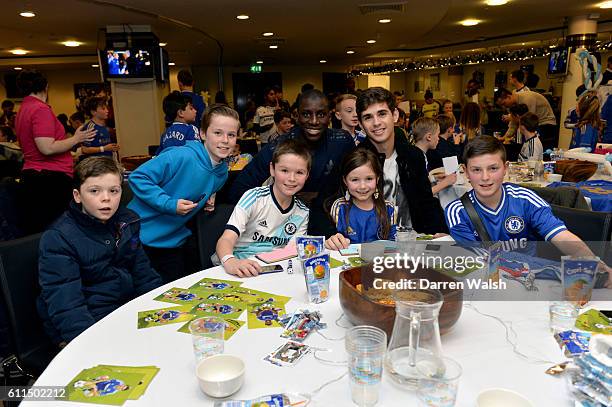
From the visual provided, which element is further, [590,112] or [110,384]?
[590,112]

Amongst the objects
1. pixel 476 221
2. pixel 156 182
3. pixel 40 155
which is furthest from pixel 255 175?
pixel 40 155

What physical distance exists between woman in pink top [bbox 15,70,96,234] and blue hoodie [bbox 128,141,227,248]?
1675mm

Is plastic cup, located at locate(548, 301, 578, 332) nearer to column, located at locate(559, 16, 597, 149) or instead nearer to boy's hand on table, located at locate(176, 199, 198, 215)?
boy's hand on table, located at locate(176, 199, 198, 215)

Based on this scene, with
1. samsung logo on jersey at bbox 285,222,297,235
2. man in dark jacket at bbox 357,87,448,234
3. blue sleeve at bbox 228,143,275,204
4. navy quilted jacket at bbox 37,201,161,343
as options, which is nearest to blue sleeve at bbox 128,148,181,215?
navy quilted jacket at bbox 37,201,161,343

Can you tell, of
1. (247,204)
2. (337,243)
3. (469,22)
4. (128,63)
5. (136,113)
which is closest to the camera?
(337,243)

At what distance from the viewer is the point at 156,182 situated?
8.40 feet

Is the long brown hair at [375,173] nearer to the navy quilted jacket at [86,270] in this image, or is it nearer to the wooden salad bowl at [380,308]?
the wooden salad bowl at [380,308]

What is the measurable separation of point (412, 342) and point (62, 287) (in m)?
1.36

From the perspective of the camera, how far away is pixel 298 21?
761 centimetres

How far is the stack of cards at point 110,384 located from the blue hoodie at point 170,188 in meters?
1.37

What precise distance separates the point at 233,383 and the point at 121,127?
7.83 m

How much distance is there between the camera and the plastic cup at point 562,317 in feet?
4.43

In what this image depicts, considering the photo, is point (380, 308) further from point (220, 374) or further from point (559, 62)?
point (559, 62)

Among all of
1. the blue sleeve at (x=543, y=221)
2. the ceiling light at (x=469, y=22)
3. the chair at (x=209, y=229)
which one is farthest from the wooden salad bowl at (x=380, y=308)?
the ceiling light at (x=469, y=22)
